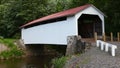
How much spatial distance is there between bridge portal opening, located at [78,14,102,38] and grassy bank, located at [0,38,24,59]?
406 inches

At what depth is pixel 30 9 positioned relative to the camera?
39.4 m

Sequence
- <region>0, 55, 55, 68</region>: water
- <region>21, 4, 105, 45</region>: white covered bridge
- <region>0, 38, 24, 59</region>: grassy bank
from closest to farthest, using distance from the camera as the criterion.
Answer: <region>21, 4, 105, 45</region>: white covered bridge → <region>0, 55, 55, 68</region>: water → <region>0, 38, 24, 59</region>: grassy bank

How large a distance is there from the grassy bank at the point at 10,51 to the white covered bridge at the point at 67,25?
Result: 3.98 m

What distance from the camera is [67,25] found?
21.3m

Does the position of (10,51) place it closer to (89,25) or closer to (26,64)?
(26,64)

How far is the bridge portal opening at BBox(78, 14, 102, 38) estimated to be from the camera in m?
24.1

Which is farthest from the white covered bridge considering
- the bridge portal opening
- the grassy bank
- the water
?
the grassy bank

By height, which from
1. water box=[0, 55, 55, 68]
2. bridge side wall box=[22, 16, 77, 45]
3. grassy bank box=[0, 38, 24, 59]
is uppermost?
bridge side wall box=[22, 16, 77, 45]

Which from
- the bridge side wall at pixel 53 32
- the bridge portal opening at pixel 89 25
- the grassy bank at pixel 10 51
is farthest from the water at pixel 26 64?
the bridge portal opening at pixel 89 25

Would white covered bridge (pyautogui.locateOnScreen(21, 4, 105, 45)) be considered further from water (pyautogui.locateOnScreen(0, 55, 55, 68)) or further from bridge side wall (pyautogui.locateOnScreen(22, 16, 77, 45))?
water (pyautogui.locateOnScreen(0, 55, 55, 68))

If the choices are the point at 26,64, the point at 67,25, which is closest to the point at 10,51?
the point at 26,64

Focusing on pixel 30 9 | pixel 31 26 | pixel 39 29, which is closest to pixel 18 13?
pixel 30 9

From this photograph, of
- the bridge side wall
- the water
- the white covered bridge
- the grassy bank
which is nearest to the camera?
the white covered bridge

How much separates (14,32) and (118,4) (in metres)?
19.8
